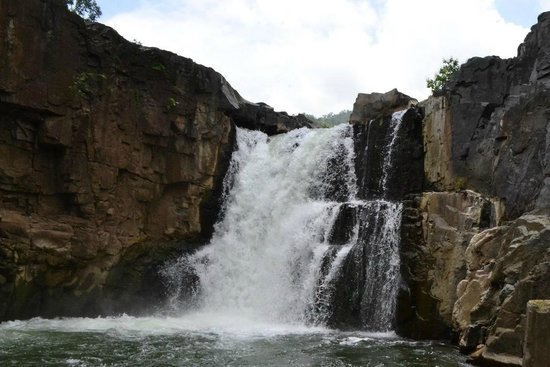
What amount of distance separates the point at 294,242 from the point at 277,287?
172cm

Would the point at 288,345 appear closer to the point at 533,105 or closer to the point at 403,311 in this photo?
the point at 403,311

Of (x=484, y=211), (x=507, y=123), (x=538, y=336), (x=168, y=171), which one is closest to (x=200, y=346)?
(x=484, y=211)

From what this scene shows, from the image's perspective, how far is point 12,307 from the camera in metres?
16.7

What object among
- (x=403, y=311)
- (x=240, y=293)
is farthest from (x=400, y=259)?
(x=240, y=293)

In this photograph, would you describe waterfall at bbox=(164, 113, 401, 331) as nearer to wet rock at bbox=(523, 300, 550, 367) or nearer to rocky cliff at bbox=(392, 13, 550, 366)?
rocky cliff at bbox=(392, 13, 550, 366)

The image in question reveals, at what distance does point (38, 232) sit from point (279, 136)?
459 inches

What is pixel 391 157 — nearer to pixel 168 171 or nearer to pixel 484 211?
pixel 484 211

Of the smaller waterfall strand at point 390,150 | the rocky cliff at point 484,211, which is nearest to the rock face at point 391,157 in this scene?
the smaller waterfall strand at point 390,150

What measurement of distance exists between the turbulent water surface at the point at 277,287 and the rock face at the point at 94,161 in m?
1.09

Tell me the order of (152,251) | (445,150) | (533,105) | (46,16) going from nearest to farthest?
1. (533,105)
2. (46,16)
3. (445,150)
4. (152,251)

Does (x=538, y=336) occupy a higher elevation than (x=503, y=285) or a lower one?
lower

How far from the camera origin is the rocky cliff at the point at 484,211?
11.3 meters

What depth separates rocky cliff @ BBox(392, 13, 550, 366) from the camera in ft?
37.1

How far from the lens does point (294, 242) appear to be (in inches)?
784
